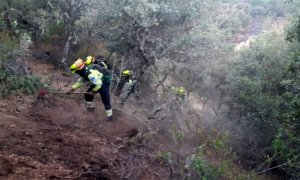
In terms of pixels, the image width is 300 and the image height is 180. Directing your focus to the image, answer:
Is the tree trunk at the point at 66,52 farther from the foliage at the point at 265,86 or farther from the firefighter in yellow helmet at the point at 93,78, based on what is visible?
the foliage at the point at 265,86

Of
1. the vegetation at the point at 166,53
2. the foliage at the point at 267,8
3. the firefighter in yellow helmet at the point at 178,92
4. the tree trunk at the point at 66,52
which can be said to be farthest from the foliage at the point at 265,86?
the foliage at the point at 267,8

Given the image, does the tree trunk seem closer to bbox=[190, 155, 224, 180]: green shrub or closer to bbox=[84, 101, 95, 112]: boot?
bbox=[84, 101, 95, 112]: boot

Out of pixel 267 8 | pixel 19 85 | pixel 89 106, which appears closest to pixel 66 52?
pixel 19 85

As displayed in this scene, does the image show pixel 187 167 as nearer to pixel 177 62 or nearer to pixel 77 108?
pixel 77 108

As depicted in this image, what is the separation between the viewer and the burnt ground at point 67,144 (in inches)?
272

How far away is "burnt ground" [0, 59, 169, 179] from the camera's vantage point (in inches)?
272

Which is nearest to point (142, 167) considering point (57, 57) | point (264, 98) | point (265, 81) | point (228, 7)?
point (264, 98)

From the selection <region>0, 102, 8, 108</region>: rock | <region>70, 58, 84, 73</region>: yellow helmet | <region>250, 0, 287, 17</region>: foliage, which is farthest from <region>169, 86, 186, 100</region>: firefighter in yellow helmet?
<region>250, 0, 287, 17</region>: foliage

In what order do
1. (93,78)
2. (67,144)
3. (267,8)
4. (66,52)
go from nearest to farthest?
(67,144)
(93,78)
(66,52)
(267,8)

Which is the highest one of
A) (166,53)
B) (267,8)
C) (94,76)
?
(94,76)

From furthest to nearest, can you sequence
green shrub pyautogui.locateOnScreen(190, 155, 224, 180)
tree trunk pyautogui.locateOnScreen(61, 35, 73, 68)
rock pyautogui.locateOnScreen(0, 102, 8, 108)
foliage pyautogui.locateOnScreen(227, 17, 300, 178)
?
tree trunk pyautogui.locateOnScreen(61, 35, 73, 68) < foliage pyautogui.locateOnScreen(227, 17, 300, 178) < rock pyautogui.locateOnScreen(0, 102, 8, 108) < green shrub pyautogui.locateOnScreen(190, 155, 224, 180)

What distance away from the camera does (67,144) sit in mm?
7988

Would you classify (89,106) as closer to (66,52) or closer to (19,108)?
(19,108)

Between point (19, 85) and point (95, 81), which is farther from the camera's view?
point (19, 85)
